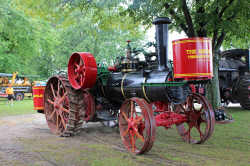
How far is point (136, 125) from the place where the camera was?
3.90 metres

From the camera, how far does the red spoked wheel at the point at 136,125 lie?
143 inches

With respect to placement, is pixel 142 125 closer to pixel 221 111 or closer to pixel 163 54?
pixel 163 54

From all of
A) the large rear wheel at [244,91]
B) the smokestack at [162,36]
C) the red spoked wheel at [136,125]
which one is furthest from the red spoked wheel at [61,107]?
the large rear wheel at [244,91]

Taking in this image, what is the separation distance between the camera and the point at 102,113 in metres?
5.54

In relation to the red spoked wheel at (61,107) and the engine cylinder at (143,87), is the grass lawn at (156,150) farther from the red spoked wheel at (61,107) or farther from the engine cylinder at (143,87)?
the engine cylinder at (143,87)

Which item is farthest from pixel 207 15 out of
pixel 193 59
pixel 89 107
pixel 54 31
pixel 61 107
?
pixel 54 31

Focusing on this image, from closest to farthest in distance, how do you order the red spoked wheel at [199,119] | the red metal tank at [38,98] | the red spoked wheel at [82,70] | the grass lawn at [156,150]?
the grass lawn at [156,150], the red spoked wheel at [199,119], the red spoked wheel at [82,70], the red metal tank at [38,98]

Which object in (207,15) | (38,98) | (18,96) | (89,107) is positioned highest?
(207,15)

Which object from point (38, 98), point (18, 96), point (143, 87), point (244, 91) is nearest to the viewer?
point (143, 87)

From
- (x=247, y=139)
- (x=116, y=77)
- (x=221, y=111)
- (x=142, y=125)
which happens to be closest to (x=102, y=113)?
(x=116, y=77)

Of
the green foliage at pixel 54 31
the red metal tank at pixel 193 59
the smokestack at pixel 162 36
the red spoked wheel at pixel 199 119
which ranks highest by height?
the green foliage at pixel 54 31

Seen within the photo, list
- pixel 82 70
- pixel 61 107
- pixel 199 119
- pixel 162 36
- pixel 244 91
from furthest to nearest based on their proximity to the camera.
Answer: pixel 244 91
pixel 61 107
pixel 82 70
pixel 199 119
pixel 162 36

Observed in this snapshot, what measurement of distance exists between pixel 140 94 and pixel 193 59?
112cm

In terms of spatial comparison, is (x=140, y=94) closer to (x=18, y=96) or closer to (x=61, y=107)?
(x=61, y=107)
